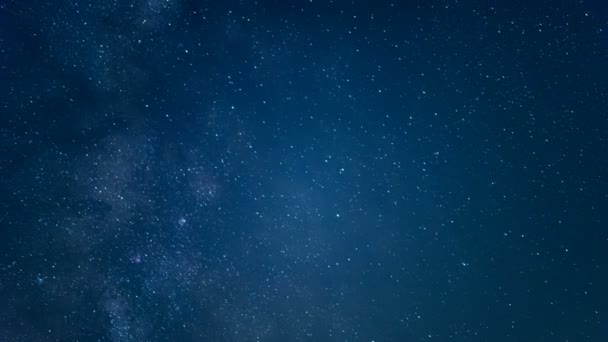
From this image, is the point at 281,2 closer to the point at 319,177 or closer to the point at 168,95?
the point at 168,95

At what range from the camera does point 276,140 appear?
227 cm

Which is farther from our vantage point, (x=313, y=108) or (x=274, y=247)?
(x=274, y=247)

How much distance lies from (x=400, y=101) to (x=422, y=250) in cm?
90

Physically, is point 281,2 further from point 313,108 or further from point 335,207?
point 335,207

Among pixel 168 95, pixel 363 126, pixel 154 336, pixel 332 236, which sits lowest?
pixel 154 336

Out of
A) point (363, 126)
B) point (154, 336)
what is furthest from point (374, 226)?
point (154, 336)

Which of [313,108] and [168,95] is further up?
[168,95]

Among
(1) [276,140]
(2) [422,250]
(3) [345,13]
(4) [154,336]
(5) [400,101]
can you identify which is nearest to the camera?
(3) [345,13]

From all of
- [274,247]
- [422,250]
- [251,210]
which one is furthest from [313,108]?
[422,250]

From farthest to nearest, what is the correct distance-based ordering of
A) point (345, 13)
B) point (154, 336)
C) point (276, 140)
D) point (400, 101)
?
point (154, 336) < point (276, 140) < point (400, 101) < point (345, 13)

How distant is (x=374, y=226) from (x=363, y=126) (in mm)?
608

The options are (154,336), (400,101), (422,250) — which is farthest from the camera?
(154,336)

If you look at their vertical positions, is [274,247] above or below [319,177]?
below

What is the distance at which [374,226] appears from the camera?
7.92 feet
